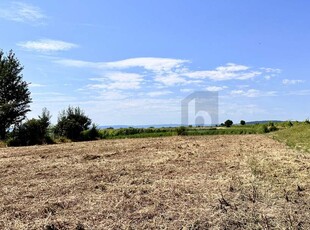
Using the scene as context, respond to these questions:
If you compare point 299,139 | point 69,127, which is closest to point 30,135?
point 69,127

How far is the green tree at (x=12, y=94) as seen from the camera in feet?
86.3

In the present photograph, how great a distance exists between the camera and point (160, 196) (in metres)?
5.45

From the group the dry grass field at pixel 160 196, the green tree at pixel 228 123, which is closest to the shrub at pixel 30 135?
the dry grass field at pixel 160 196

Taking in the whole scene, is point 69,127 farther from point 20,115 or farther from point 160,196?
point 160,196

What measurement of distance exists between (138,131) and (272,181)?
89.4 feet

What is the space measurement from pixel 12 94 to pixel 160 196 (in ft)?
81.1

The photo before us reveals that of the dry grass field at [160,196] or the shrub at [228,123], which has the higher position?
the shrub at [228,123]

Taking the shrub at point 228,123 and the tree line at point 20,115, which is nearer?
the tree line at point 20,115

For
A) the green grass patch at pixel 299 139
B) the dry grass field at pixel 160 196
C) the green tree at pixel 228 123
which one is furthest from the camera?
the green tree at pixel 228 123

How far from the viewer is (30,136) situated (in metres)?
22.3

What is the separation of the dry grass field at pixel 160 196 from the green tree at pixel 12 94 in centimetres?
1914

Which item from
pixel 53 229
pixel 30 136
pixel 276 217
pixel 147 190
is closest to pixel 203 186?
pixel 147 190

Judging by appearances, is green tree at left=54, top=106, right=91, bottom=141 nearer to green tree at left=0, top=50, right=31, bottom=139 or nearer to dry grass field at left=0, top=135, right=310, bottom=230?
green tree at left=0, top=50, right=31, bottom=139

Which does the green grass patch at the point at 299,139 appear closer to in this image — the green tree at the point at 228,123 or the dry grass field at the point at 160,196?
the dry grass field at the point at 160,196
